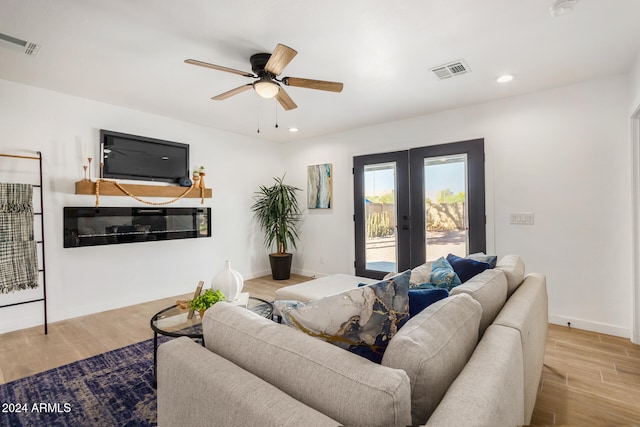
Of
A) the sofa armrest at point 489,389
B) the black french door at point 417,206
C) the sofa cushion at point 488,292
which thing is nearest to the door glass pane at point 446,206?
the black french door at point 417,206

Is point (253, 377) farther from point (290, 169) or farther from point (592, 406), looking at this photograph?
point (290, 169)

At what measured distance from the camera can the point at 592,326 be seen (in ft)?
10.3

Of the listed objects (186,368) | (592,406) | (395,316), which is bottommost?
(592,406)

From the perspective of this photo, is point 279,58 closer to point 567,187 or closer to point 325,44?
point 325,44

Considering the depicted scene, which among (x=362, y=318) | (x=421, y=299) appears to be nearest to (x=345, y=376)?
(x=362, y=318)

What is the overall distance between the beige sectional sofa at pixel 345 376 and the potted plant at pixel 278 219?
13.1ft

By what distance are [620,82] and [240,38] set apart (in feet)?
11.8

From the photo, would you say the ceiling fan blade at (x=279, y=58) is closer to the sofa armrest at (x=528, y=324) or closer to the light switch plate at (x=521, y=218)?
the sofa armrest at (x=528, y=324)

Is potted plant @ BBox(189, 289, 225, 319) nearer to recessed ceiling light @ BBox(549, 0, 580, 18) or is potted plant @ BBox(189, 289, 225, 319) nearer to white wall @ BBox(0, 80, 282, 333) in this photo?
white wall @ BBox(0, 80, 282, 333)

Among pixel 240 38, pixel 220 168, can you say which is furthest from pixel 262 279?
pixel 240 38

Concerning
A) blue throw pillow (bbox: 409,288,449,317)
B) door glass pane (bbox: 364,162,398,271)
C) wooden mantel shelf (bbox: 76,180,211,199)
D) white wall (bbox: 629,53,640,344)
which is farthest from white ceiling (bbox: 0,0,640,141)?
blue throw pillow (bbox: 409,288,449,317)

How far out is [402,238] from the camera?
175 inches

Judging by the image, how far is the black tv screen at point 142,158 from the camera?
3.79m

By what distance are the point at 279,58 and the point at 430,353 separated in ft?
7.00
